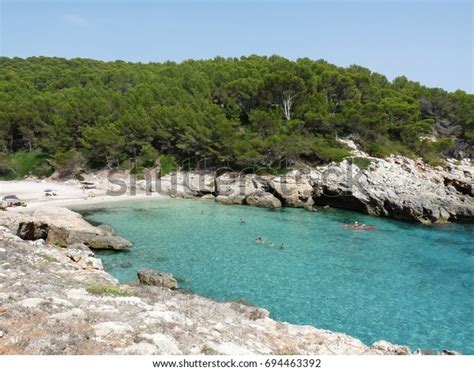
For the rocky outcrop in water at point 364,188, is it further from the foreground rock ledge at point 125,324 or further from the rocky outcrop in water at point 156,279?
the foreground rock ledge at point 125,324

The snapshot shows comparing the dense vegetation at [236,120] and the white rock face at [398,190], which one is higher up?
the dense vegetation at [236,120]

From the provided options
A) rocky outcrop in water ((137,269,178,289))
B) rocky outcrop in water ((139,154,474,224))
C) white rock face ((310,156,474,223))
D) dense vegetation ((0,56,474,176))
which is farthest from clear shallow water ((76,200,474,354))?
dense vegetation ((0,56,474,176))

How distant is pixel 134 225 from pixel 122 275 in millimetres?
12366

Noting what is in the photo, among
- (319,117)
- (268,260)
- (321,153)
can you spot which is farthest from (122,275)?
(319,117)

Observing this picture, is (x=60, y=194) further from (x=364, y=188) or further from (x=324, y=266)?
(x=364, y=188)

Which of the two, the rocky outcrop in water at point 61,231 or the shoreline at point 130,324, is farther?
the rocky outcrop in water at point 61,231

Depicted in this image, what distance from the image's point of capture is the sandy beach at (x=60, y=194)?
4048cm

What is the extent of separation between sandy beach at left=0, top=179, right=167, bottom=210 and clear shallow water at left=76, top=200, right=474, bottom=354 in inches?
235

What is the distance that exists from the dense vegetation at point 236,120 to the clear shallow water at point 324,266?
16.9 meters

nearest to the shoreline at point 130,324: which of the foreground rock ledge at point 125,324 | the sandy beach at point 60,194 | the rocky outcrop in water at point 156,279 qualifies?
the foreground rock ledge at point 125,324

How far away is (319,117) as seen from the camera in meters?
52.4

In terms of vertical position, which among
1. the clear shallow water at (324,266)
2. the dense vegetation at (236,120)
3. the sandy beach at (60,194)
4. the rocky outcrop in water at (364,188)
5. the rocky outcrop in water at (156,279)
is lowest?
the clear shallow water at (324,266)

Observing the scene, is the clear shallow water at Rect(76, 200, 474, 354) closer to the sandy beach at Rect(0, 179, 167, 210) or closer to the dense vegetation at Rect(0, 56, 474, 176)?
the sandy beach at Rect(0, 179, 167, 210)

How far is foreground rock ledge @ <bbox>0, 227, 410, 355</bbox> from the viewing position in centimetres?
828
